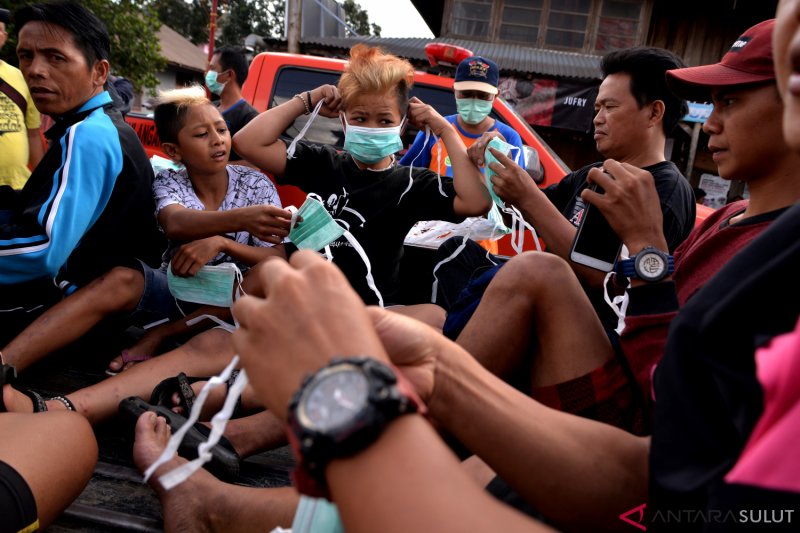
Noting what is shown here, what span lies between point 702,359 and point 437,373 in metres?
0.39

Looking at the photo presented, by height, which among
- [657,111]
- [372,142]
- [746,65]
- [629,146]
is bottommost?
[372,142]

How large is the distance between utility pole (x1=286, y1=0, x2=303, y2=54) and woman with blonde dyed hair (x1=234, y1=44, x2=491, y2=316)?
7.51m

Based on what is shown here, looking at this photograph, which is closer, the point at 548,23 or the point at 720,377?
the point at 720,377

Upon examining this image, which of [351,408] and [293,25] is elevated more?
[293,25]

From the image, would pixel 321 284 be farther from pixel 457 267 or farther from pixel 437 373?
pixel 457 267

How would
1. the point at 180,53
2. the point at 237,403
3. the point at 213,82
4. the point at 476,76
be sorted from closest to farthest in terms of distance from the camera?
the point at 237,403 → the point at 476,76 → the point at 213,82 → the point at 180,53

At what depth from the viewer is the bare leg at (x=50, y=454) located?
128 centimetres

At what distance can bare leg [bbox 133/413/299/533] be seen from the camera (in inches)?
58.7

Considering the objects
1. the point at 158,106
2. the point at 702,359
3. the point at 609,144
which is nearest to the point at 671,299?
the point at 702,359

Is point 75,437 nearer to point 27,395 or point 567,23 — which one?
point 27,395

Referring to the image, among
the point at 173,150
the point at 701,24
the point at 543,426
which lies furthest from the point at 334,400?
the point at 701,24

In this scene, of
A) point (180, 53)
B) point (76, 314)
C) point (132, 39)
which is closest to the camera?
point (76, 314)

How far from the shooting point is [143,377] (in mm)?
2250

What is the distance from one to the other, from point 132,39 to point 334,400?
1185cm
